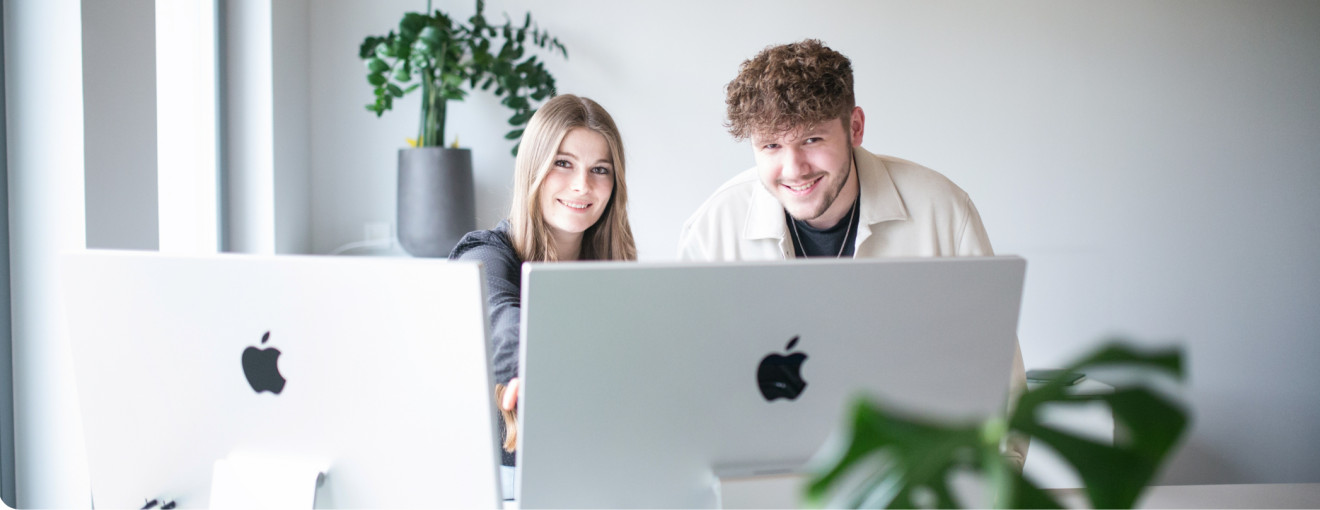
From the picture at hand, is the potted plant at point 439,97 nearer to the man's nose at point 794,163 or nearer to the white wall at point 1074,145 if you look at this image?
the white wall at point 1074,145

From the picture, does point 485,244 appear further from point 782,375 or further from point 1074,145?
point 1074,145

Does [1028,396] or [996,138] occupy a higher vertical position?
[996,138]

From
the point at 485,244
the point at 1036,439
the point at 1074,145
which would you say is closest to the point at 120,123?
the point at 485,244

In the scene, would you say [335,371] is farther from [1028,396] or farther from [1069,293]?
[1069,293]

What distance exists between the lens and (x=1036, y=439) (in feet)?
1.03

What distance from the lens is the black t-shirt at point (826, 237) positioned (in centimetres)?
170

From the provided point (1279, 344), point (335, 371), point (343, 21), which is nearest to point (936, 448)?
point (335, 371)

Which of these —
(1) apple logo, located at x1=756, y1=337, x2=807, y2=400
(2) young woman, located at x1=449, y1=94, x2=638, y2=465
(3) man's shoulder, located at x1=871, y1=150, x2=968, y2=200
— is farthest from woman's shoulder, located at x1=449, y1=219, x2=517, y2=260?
(1) apple logo, located at x1=756, y1=337, x2=807, y2=400

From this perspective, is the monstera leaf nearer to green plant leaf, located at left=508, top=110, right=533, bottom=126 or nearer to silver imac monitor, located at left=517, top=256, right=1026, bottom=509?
silver imac monitor, located at left=517, top=256, right=1026, bottom=509

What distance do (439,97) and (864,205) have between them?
155 cm

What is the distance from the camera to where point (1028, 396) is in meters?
0.32

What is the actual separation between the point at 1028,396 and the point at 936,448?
5 cm

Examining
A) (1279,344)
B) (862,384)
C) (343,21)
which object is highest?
(343,21)

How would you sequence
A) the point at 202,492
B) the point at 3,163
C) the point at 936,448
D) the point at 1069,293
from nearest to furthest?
the point at 936,448 < the point at 202,492 < the point at 3,163 < the point at 1069,293
